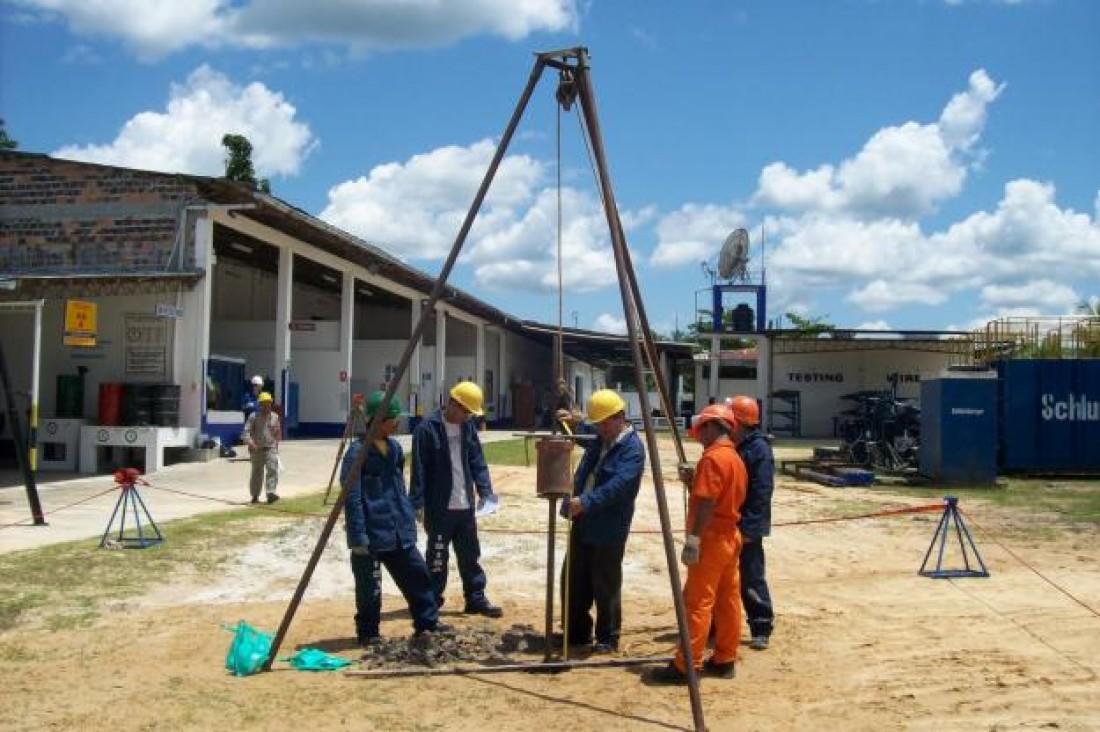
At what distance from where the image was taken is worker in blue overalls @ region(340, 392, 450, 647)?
6.00 metres

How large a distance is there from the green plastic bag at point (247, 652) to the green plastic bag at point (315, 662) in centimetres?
18

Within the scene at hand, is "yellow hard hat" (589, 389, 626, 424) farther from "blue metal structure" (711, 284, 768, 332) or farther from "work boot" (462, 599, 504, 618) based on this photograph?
"blue metal structure" (711, 284, 768, 332)

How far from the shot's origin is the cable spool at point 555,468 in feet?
18.6

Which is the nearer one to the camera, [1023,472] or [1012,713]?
[1012,713]

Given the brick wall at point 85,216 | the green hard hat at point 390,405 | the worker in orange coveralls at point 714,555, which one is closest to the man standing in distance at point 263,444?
the brick wall at point 85,216

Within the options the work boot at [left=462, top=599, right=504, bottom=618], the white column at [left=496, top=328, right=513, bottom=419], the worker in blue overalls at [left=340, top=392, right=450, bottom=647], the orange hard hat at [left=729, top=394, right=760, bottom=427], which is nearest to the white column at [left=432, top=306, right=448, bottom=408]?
the white column at [left=496, top=328, right=513, bottom=419]

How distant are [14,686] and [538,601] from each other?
369 cm

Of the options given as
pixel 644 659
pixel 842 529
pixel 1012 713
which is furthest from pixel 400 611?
pixel 842 529

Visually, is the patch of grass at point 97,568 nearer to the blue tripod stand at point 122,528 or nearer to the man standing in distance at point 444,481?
the blue tripod stand at point 122,528

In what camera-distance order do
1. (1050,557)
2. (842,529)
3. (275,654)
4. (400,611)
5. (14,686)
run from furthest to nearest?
(842,529), (1050,557), (400,611), (275,654), (14,686)

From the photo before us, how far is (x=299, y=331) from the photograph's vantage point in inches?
1021

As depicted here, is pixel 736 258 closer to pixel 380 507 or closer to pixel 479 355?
pixel 479 355

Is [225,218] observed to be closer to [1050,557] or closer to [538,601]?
[538,601]

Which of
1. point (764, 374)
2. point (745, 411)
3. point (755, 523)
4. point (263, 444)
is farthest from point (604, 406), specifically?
point (764, 374)
